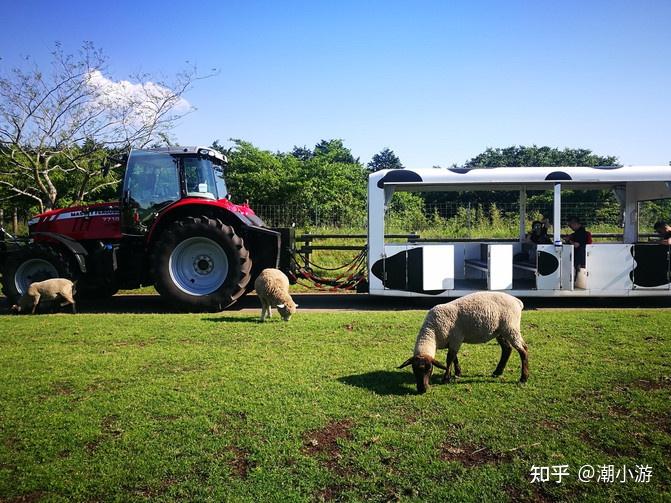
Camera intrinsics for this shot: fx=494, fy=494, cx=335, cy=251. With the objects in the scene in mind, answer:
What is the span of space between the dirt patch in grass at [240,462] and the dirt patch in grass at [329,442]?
1.40 ft

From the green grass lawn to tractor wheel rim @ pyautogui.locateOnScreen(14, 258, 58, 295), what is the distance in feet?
11.1

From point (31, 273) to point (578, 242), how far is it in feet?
36.4

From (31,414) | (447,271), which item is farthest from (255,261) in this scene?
(31,414)

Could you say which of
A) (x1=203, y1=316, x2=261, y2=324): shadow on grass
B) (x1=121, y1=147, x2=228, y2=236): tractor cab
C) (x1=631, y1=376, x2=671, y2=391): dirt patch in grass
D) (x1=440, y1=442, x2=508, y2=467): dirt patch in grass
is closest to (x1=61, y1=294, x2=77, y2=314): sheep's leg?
(x1=121, y1=147, x2=228, y2=236): tractor cab

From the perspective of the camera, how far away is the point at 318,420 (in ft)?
13.8

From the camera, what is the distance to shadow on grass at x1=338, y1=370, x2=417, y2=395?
16.2 ft

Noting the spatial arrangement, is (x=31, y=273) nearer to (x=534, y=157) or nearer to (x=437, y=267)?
(x=437, y=267)

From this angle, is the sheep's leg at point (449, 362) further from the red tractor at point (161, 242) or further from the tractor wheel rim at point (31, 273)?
the tractor wheel rim at point (31, 273)

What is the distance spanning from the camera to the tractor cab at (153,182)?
9.79m

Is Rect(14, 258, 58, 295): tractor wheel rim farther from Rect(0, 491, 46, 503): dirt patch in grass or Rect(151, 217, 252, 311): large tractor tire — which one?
Rect(0, 491, 46, 503): dirt patch in grass

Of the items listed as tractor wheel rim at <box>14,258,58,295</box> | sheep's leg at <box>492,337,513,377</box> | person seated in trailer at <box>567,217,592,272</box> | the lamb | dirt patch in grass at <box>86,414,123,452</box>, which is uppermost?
person seated in trailer at <box>567,217,592,272</box>

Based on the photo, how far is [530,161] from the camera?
1650 inches

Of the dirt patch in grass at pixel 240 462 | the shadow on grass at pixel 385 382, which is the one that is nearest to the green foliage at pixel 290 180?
the shadow on grass at pixel 385 382

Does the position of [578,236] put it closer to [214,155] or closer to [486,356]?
[486,356]
